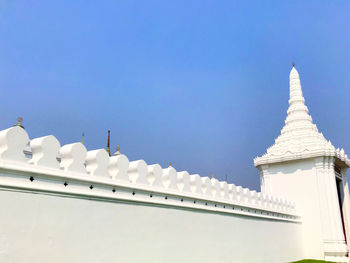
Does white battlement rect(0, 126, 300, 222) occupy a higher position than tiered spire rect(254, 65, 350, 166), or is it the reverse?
tiered spire rect(254, 65, 350, 166)

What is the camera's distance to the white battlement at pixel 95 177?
413cm

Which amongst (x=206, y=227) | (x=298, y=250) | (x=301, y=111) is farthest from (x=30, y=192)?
(x=301, y=111)

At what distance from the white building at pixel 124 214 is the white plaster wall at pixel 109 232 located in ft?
0.04

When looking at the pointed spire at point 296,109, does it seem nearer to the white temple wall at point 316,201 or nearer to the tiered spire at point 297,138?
the tiered spire at point 297,138

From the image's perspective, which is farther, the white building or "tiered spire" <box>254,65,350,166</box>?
"tiered spire" <box>254,65,350,166</box>

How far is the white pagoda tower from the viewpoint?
1288 centimetres

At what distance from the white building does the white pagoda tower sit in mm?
118

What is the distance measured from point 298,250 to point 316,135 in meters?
5.46

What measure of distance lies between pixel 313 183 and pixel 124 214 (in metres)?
10.3

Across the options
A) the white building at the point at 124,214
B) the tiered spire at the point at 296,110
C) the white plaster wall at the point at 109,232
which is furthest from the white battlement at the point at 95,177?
the tiered spire at the point at 296,110

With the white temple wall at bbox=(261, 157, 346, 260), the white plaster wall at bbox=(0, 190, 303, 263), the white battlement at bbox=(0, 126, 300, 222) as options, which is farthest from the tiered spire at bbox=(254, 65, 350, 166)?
the white battlement at bbox=(0, 126, 300, 222)

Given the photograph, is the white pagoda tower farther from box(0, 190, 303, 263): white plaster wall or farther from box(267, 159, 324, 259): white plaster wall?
box(0, 190, 303, 263): white plaster wall

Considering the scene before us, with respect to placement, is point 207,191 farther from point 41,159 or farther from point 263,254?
point 41,159

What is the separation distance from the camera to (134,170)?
19.5ft
